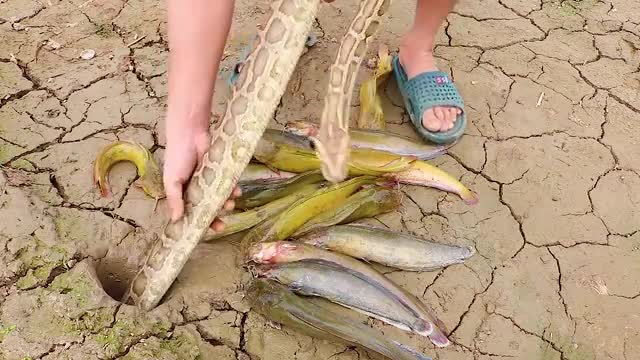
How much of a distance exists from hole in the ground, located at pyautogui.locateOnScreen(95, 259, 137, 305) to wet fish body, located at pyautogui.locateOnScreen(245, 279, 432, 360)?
0.50 metres

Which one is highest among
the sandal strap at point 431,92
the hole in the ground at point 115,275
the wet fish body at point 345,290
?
the sandal strap at point 431,92

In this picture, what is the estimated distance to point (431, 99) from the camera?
132 inches

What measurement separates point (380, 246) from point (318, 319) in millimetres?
409

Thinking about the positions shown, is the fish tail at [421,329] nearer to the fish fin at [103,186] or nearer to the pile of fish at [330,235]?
the pile of fish at [330,235]

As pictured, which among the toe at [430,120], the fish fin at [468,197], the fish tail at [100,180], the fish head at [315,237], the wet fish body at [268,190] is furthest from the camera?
the toe at [430,120]

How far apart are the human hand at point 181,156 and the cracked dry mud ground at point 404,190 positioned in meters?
0.35

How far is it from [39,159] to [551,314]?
2163 mm

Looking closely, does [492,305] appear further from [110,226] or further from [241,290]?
[110,226]

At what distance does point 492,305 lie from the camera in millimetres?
2801

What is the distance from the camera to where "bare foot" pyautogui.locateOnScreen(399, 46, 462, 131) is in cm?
330

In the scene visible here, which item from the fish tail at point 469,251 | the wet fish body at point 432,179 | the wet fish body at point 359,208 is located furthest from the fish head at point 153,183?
the fish tail at point 469,251

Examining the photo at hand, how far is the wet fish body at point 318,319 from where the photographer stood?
8.23ft

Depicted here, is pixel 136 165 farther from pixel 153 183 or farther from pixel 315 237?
pixel 315 237

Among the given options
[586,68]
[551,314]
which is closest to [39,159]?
[551,314]
